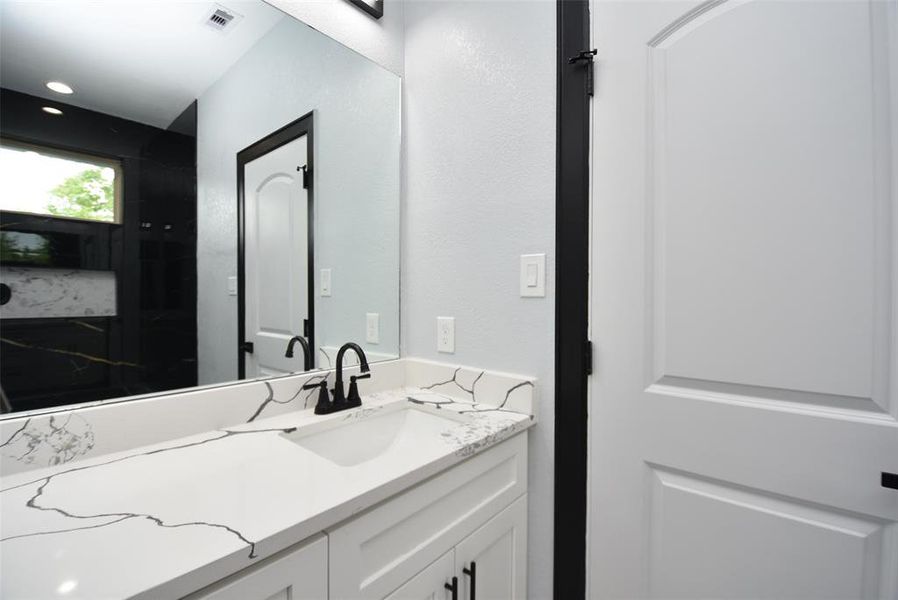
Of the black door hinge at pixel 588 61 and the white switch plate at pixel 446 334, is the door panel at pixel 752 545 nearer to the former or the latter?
the white switch plate at pixel 446 334

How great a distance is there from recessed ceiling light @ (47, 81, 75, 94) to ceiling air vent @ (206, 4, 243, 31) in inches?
14.8

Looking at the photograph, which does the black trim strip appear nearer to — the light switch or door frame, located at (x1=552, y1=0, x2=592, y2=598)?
door frame, located at (x1=552, y1=0, x2=592, y2=598)

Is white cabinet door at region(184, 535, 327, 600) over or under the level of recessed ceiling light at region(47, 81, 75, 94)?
under

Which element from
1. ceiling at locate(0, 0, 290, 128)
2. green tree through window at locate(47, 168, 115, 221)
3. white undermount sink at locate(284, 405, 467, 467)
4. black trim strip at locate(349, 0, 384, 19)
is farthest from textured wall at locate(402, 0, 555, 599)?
green tree through window at locate(47, 168, 115, 221)

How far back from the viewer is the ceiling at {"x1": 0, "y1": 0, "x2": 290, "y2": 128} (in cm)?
76

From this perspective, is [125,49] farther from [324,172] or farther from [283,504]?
[283,504]

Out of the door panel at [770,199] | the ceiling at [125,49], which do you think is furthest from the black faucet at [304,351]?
the door panel at [770,199]

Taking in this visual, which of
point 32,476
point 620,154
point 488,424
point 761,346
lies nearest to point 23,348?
point 32,476

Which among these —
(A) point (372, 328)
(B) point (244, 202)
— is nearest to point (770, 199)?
(A) point (372, 328)

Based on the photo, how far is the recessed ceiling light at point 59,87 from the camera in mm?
786

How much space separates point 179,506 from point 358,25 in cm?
148

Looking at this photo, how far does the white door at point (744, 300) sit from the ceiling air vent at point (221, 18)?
0.98 meters

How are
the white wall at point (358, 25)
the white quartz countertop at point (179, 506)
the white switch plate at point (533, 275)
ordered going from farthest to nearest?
1. the white wall at point (358, 25)
2. the white switch plate at point (533, 275)
3. the white quartz countertop at point (179, 506)

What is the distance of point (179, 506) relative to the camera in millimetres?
611
